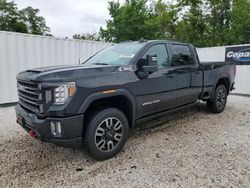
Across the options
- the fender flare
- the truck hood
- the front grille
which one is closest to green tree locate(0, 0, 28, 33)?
the front grille

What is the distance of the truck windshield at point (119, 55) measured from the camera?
379cm

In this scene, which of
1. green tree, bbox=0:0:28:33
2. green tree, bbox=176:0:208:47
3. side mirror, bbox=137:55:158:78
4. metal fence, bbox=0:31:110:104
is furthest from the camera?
green tree, bbox=0:0:28:33

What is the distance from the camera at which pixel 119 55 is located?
404 centimetres

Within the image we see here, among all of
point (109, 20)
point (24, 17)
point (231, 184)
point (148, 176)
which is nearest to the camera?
point (231, 184)

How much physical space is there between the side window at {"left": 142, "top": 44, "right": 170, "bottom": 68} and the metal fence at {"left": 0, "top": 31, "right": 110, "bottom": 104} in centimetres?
489

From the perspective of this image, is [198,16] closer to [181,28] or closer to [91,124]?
[181,28]

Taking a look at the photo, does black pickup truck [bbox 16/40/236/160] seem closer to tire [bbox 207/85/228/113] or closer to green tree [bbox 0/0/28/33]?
tire [bbox 207/85/228/113]

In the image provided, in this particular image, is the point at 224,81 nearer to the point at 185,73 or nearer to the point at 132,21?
A: the point at 185,73

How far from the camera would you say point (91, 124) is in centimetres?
309

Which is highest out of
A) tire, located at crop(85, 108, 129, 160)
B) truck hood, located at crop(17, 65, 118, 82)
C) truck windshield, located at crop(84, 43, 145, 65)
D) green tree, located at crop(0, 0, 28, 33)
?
green tree, located at crop(0, 0, 28, 33)

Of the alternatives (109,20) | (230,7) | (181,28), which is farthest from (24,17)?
(230,7)

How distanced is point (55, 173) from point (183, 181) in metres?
1.72

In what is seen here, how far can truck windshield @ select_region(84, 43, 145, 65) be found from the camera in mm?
3789

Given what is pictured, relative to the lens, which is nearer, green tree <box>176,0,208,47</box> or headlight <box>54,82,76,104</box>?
headlight <box>54,82,76,104</box>
